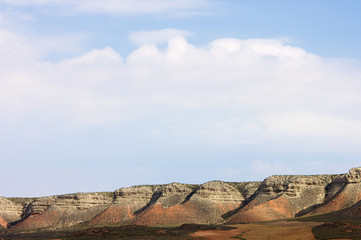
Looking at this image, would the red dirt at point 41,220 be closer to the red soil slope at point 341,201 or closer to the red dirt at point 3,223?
the red dirt at point 3,223

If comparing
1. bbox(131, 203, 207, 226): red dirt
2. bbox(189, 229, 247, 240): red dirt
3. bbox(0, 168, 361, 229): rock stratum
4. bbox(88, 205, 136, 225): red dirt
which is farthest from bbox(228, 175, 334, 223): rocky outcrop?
bbox(88, 205, 136, 225): red dirt

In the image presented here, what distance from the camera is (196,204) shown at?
157m

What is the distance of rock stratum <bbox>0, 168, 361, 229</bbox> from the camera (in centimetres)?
14450

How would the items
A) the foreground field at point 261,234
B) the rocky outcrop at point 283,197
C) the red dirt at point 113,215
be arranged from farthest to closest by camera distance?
the red dirt at point 113,215, the rocky outcrop at point 283,197, the foreground field at point 261,234

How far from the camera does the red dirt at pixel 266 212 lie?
5487 inches

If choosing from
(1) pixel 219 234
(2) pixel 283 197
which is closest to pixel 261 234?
(1) pixel 219 234

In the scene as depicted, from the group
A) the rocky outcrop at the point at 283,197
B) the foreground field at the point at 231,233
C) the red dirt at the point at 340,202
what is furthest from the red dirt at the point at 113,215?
the red dirt at the point at 340,202

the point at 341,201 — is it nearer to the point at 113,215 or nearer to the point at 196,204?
the point at 196,204

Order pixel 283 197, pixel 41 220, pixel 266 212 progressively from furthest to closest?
pixel 41 220 → pixel 283 197 → pixel 266 212

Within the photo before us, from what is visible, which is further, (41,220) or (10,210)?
(10,210)

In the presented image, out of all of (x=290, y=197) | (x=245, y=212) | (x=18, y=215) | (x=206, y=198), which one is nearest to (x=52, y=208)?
(x=18, y=215)

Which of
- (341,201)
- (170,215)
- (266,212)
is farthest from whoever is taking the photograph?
(170,215)

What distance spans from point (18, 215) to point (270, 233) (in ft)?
398

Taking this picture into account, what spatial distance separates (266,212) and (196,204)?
81.7ft
